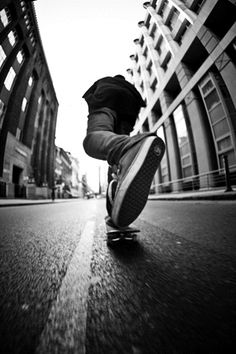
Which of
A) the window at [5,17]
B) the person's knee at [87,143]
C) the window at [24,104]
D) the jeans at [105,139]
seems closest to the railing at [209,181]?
the jeans at [105,139]

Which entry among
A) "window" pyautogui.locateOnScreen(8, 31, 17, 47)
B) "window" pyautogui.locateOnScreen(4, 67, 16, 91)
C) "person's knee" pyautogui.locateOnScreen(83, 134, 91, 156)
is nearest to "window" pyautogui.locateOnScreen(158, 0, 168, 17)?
"window" pyautogui.locateOnScreen(8, 31, 17, 47)

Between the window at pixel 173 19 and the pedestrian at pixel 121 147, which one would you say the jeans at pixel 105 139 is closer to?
the pedestrian at pixel 121 147

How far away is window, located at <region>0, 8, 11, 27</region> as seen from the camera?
1642 centimetres

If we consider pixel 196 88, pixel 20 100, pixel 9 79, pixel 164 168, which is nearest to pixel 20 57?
pixel 9 79

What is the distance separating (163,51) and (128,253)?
21.8 m

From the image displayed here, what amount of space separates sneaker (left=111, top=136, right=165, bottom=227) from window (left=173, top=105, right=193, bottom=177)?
13916 millimetres

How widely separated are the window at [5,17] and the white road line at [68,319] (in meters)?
24.3

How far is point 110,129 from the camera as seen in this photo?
157cm

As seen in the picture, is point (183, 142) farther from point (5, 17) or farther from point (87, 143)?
point (5, 17)

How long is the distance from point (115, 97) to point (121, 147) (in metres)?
0.79

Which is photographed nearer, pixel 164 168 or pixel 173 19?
pixel 173 19

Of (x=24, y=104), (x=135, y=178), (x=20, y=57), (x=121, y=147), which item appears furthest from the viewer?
(x=24, y=104)

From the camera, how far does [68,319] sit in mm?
334

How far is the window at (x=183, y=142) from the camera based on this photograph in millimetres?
14281
